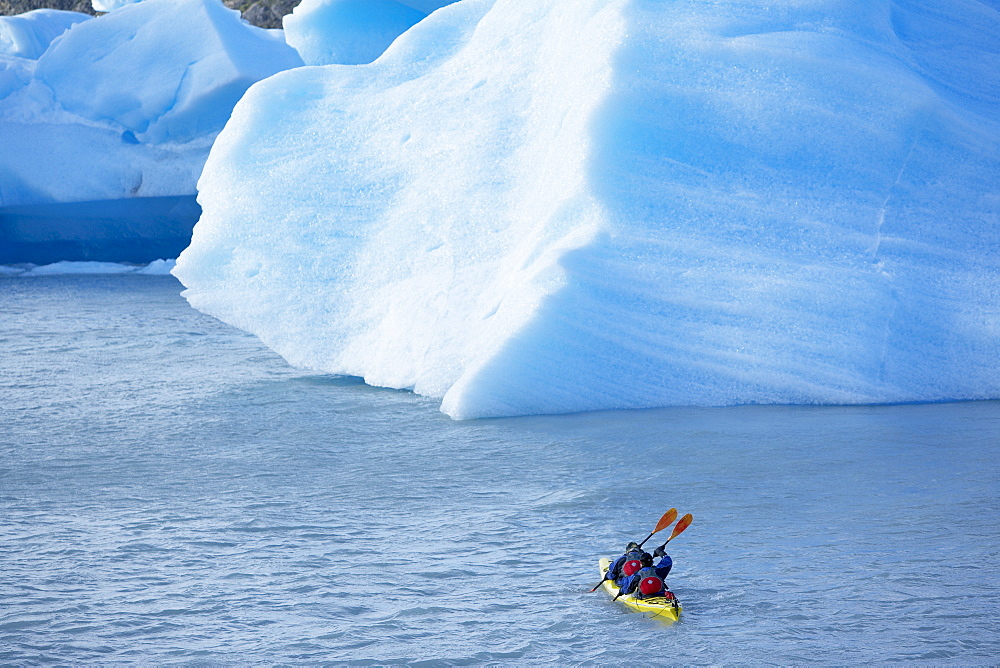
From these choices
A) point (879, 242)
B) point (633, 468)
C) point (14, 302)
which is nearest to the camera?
point (633, 468)

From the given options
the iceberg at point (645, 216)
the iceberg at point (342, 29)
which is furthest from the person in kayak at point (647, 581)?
the iceberg at point (342, 29)

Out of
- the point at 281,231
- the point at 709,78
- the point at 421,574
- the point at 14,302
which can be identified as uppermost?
the point at 709,78

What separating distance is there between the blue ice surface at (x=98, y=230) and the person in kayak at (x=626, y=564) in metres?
11.0

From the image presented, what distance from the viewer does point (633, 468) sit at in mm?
4887

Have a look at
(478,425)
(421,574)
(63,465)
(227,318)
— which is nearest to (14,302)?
(227,318)

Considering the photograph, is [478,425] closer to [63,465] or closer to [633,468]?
[633,468]

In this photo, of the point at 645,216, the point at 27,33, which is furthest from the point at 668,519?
the point at 27,33

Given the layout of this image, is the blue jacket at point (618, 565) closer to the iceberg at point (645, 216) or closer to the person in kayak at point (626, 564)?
the person in kayak at point (626, 564)

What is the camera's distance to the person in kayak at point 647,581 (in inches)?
138

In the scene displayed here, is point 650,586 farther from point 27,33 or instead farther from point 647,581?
point 27,33

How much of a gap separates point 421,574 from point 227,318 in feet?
10.2

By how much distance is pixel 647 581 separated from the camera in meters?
3.50

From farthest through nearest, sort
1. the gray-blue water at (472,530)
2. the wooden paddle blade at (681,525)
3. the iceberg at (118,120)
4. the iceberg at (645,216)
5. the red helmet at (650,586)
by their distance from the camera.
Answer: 1. the iceberg at (118,120)
2. the iceberg at (645,216)
3. the wooden paddle blade at (681,525)
4. the red helmet at (650,586)
5. the gray-blue water at (472,530)

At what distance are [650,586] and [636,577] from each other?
5cm
